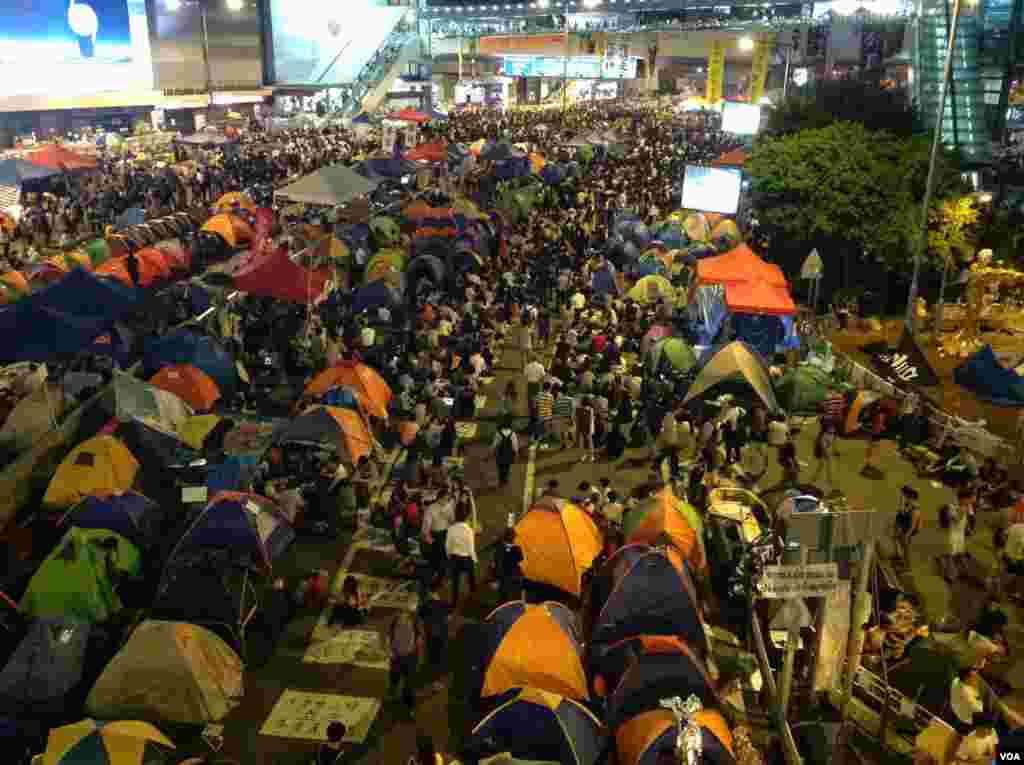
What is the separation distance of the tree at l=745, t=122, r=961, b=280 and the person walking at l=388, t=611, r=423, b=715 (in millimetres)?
15814

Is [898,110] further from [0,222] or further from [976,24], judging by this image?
[0,222]

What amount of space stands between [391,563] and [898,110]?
1873 centimetres

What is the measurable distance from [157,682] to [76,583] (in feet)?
6.23

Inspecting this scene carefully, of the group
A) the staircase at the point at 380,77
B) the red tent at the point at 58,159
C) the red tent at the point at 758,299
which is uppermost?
the staircase at the point at 380,77

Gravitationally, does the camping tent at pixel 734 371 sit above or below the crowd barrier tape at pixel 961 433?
above

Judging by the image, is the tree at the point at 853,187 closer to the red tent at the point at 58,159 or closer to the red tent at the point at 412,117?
the red tent at the point at 58,159

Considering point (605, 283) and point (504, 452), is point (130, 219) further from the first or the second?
point (504, 452)

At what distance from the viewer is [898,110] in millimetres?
22141

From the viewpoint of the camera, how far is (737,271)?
16906mm

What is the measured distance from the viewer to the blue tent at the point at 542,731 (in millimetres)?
6645

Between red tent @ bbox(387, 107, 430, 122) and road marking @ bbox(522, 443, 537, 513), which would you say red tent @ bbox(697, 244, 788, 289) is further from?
red tent @ bbox(387, 107, 430, 122)

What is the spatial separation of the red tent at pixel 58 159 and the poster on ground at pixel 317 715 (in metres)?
25.4

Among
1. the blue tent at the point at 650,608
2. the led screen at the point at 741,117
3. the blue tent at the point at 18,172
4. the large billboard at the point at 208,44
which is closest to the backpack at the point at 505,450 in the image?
the blue tent at the point at 650,608

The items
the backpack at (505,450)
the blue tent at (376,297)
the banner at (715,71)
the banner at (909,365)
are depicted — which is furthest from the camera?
the banner at (715,71)
